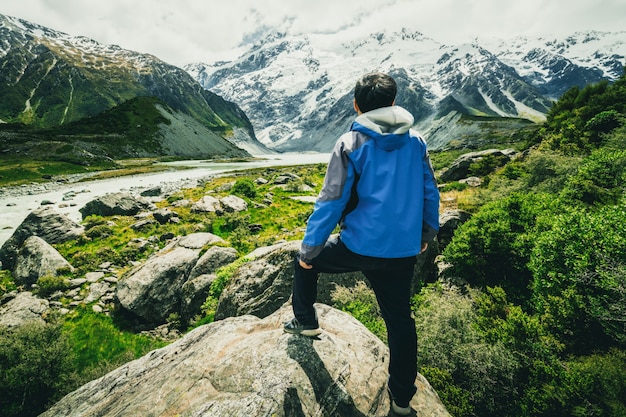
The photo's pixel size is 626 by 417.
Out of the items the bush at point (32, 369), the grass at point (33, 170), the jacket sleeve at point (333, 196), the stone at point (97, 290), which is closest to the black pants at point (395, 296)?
the jacket sleeve at point (333, 196)

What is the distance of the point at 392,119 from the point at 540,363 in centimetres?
501

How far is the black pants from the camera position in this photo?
368 cm

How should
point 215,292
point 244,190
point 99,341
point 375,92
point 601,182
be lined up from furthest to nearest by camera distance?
1. point 244,190
2. point 215,292
3. point 601,182
4. point 99,341
5. point 375,92

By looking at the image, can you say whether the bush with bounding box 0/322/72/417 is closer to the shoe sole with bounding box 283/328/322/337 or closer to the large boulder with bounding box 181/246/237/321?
the large boulder with bounding box 181/246/237/321

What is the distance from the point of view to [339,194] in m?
3.41

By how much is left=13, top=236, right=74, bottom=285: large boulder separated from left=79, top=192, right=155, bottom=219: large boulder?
880 centimetres

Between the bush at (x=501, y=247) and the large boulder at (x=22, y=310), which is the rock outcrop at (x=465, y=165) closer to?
the bush at (x=501, y=247)

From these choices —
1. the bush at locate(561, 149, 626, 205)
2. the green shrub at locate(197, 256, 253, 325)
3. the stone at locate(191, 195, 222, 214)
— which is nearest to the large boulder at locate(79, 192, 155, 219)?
the stone at locate(191, 195, 222, 214)

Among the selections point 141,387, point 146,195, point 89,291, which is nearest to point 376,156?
point 141,387

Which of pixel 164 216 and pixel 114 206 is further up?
pixel 114 206

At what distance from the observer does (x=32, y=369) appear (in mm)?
6648

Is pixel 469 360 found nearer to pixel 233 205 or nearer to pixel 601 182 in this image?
pixel 601 182

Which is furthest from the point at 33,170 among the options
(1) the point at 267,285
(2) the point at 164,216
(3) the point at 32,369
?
(1) the point at 267,285

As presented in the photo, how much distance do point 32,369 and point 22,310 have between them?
18.5ft
